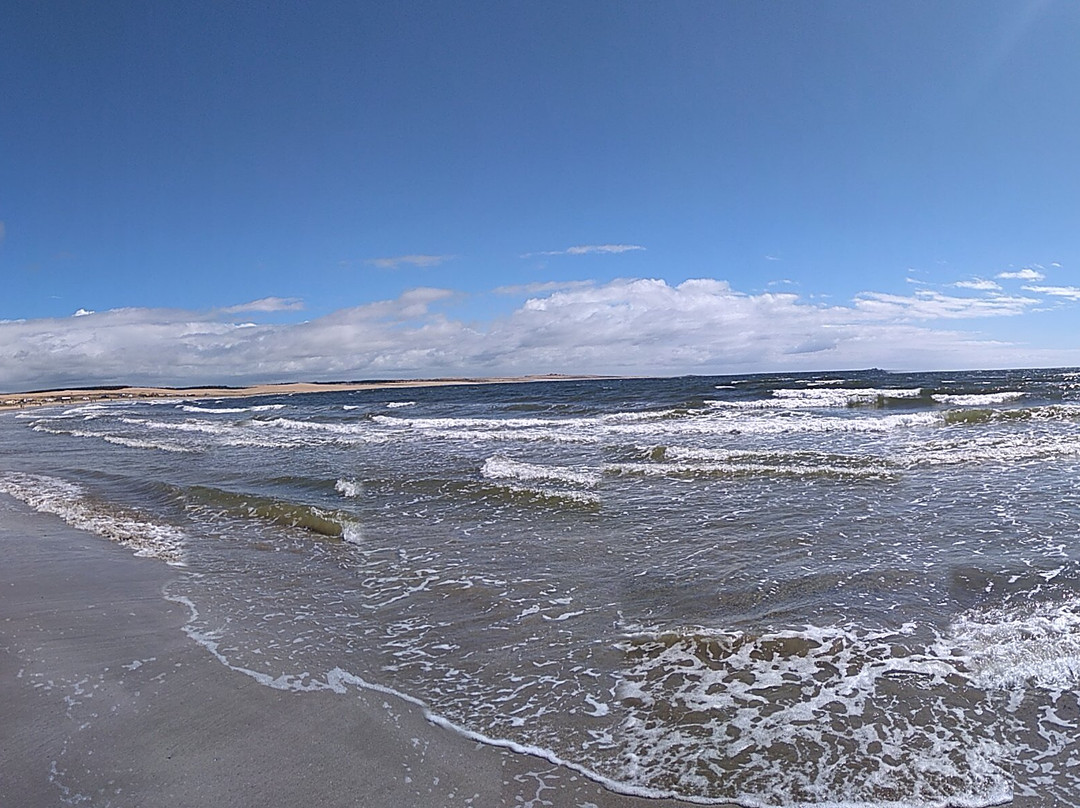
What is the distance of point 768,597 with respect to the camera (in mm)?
6488

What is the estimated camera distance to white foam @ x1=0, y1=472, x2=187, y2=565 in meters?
9.11

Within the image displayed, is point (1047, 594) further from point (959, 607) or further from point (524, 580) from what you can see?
point (524, 580)

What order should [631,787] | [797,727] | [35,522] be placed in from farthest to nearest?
1. [35,522]
2. [797,727]
3. [631,787]

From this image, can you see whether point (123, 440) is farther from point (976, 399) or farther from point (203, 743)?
point (976, 399)

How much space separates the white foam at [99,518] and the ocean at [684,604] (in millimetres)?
80

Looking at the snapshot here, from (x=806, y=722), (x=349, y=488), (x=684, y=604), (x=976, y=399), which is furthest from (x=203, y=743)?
(x=976, y=399)

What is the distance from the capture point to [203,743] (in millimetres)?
4102

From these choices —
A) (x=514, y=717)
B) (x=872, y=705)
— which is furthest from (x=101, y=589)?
(x=872, y=705)

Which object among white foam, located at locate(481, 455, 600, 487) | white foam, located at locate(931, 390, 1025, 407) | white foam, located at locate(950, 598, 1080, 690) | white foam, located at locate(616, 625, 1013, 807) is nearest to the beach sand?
white foam, located at locate(616, 625, 1013, 807)

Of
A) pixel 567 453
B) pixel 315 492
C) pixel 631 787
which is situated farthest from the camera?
pixel 567 453

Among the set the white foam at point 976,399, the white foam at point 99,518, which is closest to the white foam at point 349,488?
the white foam at point 99,518

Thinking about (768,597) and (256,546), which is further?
(256,546)

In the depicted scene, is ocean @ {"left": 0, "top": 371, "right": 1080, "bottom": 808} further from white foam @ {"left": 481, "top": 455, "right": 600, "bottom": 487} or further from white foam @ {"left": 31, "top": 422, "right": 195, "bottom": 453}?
white foam @ {"left": 31, "top": 422, "right": 195, "bottom": 453}

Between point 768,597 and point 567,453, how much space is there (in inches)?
455
